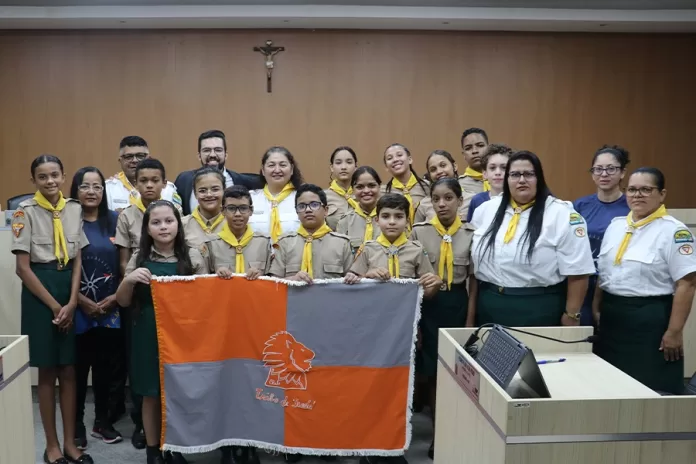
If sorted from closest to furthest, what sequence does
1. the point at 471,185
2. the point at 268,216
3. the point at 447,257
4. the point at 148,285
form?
the point at 148,285, the point at 447,257, the point at 268,216, the point at 471,185

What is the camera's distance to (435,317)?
341cm

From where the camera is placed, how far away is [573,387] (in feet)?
6.91

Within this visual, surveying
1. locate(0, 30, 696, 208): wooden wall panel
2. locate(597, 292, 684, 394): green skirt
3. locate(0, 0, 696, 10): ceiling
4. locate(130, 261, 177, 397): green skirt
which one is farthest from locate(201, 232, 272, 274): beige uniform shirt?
locate(0, 30, 696, 208): wooden wall panel

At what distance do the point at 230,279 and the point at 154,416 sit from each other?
2.67 feet

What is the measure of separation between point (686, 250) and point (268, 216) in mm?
2297

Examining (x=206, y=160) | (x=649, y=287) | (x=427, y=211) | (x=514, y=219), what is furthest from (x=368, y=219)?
(x=649, y=287)

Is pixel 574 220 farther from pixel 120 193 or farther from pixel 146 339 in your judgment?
pixel 120 193

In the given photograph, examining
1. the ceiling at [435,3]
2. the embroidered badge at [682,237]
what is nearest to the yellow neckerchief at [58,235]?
the embroidered badge at [682,237]

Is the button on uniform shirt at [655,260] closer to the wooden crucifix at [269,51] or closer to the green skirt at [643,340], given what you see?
the green skirt at [643,340]

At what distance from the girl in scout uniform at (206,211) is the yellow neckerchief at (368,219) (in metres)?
0.86

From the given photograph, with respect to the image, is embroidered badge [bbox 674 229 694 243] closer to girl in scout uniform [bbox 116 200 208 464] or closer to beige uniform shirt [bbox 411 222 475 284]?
beige uniform shirt [bbox 411 222 475 284]

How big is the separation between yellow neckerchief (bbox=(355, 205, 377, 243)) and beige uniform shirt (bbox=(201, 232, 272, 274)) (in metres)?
0.72

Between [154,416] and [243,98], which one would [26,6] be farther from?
[154,416]

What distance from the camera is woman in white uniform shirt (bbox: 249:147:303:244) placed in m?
3.91
